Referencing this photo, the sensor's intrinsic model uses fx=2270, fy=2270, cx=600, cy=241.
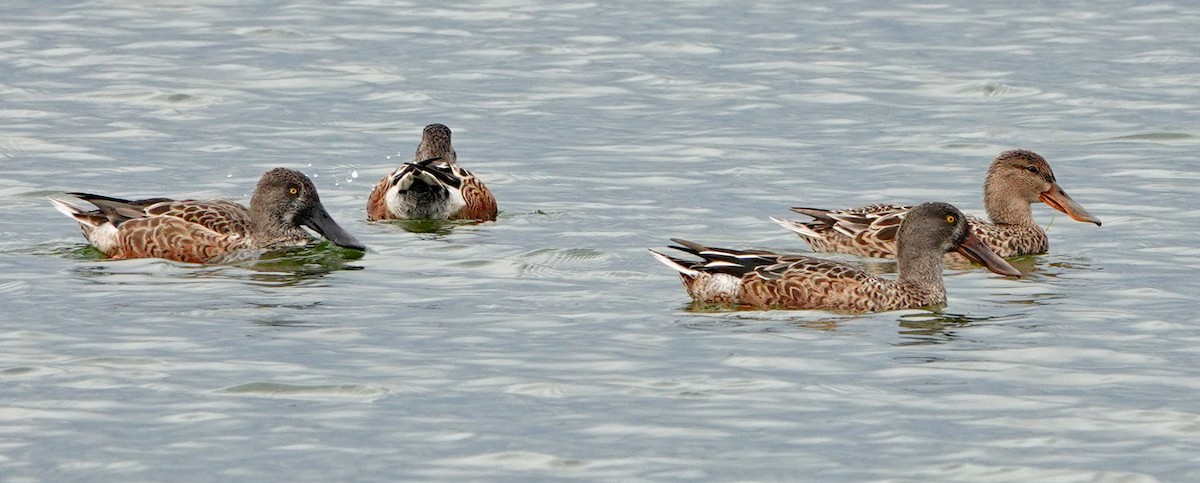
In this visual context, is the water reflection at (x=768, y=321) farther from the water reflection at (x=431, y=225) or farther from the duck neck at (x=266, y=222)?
the water reflection at (x=431, y=225)

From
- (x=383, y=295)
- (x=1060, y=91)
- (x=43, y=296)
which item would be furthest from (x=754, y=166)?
(x=43, y=296)

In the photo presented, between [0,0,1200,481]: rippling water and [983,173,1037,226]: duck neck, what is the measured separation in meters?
0.37

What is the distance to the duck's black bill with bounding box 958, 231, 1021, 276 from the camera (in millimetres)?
14414

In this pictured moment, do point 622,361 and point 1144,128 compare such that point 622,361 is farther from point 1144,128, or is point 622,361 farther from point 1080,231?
point 1144,128

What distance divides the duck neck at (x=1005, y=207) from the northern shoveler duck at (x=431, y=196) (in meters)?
3.83

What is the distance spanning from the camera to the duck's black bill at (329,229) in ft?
52.0

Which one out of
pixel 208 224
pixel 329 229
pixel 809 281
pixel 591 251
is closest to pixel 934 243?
pixel 809 281

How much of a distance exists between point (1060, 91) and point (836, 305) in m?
11.5

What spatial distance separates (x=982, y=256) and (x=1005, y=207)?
8.89ft

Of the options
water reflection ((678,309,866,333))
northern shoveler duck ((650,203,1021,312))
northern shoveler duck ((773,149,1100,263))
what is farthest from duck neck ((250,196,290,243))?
water reflection ((678,309,866,333))

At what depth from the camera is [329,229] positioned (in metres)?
16.1

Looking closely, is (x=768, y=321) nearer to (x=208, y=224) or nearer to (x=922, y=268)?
(x=922, y=268)

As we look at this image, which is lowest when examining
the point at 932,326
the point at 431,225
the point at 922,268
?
the point at 932,326

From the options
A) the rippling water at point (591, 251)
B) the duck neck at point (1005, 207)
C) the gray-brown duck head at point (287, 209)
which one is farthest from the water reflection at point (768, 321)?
the duck neck at point (1005, 207)
